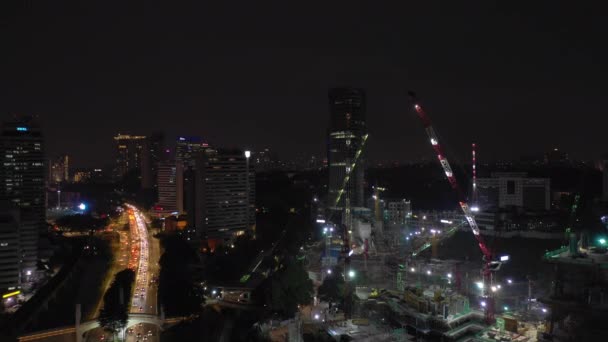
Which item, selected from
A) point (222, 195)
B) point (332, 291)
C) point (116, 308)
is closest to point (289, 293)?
point (332, 291)

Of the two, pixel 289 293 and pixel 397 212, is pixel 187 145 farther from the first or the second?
pixel 289 293

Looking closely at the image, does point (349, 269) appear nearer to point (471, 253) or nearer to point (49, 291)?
point (471, 253)

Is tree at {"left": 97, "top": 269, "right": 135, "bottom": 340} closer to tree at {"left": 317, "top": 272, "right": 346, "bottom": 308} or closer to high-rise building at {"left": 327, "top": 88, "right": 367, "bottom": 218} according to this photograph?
tree at {"left": 317, "top": 272, "right": 346, "bottom": 308}

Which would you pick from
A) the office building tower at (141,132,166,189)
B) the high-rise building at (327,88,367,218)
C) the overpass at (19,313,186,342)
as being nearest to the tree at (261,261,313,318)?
the overpass at (19,313,186,342)

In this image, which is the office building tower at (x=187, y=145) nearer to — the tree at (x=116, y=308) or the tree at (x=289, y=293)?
the tree at (x=116, y=308)

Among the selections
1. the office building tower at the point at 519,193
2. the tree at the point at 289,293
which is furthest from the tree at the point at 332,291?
the office building tower at the point at 519,193
